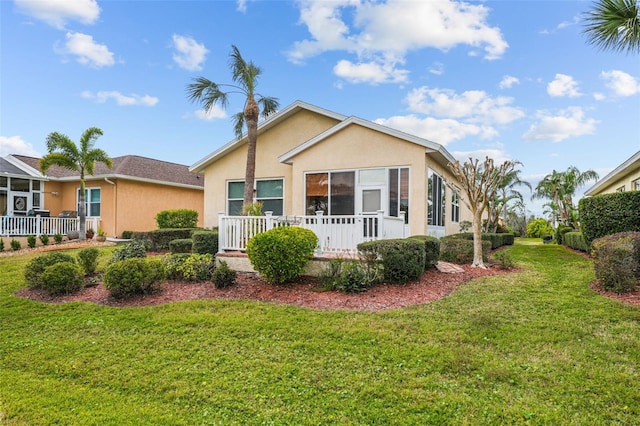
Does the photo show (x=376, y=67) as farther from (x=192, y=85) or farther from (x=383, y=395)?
(x=383, y=395)

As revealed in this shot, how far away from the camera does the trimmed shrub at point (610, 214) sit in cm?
1078

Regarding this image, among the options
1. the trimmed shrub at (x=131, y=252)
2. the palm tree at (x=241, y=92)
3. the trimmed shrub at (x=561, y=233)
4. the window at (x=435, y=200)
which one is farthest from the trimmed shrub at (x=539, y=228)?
the trimmed shrub at (x=131, y=252)

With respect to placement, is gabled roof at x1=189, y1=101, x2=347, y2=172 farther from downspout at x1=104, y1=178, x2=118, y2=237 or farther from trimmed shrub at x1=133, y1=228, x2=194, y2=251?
downspout at x1=104, y1=178, x2=118, y2=237

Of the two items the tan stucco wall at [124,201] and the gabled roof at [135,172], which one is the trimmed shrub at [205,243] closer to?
the gabled roof at [135,172]

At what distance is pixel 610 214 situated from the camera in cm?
1121

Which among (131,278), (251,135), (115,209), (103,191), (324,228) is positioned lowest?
(131,278)

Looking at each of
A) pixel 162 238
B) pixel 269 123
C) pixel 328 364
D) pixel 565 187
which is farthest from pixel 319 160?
pixel 565 187

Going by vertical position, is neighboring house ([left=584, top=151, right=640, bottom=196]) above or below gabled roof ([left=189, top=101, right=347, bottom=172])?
below

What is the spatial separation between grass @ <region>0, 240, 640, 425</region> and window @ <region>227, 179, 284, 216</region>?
945cm

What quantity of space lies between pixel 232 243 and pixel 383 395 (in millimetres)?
7376

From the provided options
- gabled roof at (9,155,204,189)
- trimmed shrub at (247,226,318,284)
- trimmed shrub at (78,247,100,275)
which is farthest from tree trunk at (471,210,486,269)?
gabled roof at (9,155,204,189)

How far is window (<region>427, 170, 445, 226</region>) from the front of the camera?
13162mm

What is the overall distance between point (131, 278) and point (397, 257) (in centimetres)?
571

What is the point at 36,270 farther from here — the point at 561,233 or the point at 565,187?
the point at 565,187
